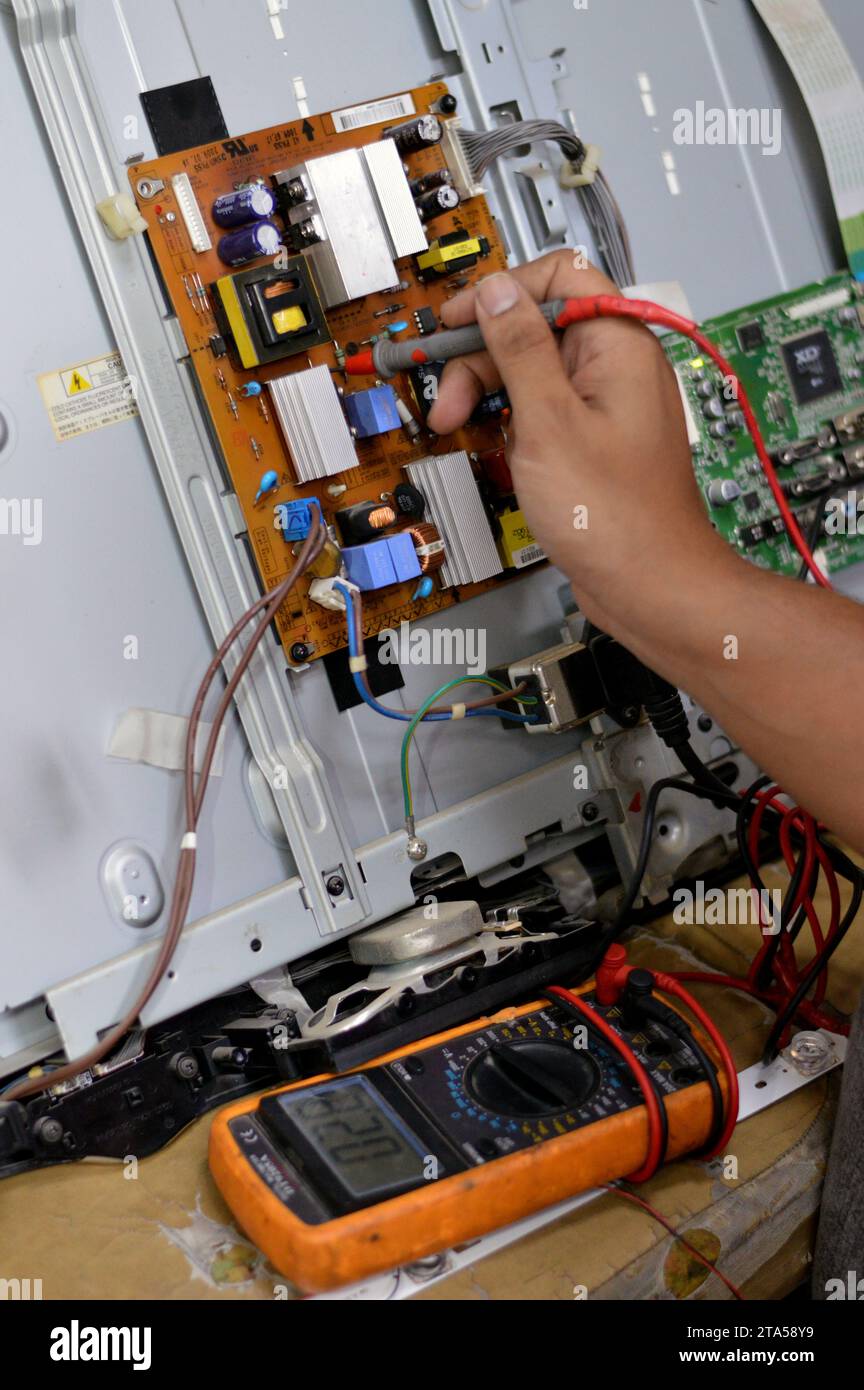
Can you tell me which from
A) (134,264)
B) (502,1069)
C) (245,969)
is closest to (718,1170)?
(502,1069)

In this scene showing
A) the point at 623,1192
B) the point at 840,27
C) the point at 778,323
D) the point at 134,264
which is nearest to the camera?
the point at 623,1192

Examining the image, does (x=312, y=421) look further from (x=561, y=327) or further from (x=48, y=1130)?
(x=48, y=1130)

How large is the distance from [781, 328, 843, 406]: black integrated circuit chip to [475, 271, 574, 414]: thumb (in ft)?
2.73

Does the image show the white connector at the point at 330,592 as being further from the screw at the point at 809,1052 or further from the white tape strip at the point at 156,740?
the screw at the point at 809,1052

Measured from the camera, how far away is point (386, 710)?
175 centimetres

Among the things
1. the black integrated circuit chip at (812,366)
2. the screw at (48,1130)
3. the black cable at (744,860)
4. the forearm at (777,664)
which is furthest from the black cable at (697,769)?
the screw at (48,1130)

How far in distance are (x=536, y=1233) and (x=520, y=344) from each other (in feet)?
3.15

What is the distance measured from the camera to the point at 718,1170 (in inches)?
58.0

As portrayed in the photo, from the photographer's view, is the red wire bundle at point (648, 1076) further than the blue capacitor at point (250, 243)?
No

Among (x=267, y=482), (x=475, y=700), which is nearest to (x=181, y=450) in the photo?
(x=267, y=482)

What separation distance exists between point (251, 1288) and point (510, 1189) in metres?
0.29

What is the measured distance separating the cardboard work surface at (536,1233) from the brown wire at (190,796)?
0.13 metres

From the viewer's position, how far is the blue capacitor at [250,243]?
5.34 feet
